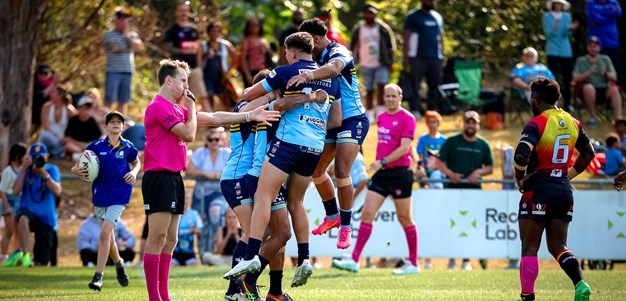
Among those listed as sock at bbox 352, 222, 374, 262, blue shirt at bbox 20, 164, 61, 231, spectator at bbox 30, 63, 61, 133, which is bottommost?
A: sock at bbox 352, 222, 374, 262

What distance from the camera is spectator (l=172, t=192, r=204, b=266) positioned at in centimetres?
1744

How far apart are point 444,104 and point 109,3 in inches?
319

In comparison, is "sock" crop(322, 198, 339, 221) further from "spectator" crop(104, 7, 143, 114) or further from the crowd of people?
"spectator" crop(104, 7, 143, 114)

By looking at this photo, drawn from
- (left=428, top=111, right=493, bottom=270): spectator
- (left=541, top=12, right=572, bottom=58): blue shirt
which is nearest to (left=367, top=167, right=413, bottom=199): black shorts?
(left=428, top=111, right=493, bottom=270): spectator

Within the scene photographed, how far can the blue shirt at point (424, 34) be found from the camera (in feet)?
73.3

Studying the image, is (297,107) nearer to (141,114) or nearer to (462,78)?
(462,78)

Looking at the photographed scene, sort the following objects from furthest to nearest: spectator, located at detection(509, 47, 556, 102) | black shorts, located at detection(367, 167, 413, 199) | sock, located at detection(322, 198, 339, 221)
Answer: spectator, located at detection(509, 47, 556, 102), black shorts, located at detection(367, 167, 413, 199), sock, located at detection(322, 198, 339, 221)

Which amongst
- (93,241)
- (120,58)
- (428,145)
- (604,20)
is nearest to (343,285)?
(428,145)

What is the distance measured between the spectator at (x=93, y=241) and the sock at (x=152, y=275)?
707 cm

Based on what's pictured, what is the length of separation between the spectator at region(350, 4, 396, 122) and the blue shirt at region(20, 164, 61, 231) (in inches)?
311

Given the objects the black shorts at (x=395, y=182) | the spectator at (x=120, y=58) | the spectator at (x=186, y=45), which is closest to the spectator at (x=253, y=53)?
the spectator at (x=186, y=45)

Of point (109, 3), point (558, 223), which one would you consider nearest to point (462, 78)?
point (109, 3)

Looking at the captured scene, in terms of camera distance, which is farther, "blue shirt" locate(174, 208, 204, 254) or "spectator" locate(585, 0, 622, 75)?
"spectator" locate(585, 0, 622, 75)

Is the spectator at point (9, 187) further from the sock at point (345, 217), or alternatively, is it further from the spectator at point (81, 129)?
the sock at point (345, 217)
